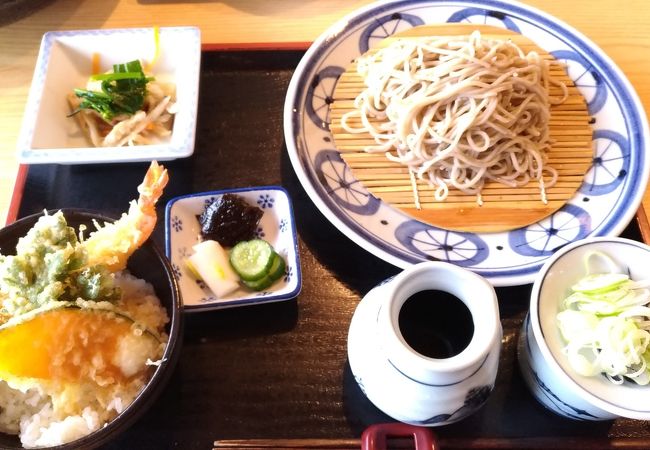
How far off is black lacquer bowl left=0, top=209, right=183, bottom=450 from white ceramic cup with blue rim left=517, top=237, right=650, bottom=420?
739 millimetres

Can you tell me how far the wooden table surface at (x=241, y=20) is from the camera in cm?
205

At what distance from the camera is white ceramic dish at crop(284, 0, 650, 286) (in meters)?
1.49

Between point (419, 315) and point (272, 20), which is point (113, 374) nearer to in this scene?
point (419, 315)

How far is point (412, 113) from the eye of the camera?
1.73 metres

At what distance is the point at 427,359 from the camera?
38.2 inches

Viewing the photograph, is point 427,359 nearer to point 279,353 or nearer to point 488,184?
point 279,353

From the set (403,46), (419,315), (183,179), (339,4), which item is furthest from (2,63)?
(419,315)

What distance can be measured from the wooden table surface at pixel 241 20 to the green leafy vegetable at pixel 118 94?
0.41 meters

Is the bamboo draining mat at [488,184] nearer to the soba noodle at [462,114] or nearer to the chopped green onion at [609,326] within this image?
the soba noodle at [462,114]

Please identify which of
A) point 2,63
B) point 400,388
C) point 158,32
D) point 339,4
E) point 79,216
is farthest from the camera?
point 339,4

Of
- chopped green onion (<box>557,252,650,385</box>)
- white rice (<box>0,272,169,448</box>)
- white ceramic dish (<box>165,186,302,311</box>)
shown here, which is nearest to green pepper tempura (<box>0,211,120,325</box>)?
white rice (<box>0,272,169,448</box>)

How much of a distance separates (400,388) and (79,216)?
781mm

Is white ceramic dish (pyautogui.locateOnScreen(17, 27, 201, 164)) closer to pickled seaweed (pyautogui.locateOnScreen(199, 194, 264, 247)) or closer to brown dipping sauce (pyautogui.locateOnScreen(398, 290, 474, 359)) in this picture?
pickled seaweed (pyautogui.locateOnScreen(199, 194, 264, 247))

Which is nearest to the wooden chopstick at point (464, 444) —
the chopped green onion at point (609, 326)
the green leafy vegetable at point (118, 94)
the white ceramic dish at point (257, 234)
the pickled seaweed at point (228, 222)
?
the chopped green onion at point (609, 326)
